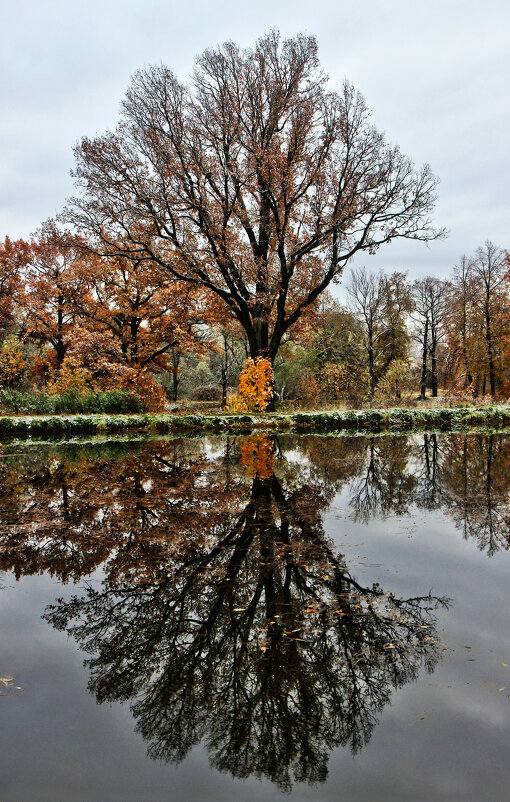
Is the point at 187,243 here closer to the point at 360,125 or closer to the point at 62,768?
the point at 360,125

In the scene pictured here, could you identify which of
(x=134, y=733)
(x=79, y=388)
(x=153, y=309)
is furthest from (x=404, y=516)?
(x=153, y=309)

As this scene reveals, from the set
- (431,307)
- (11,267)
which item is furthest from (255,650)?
(431,307)

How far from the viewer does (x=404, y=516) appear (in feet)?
20.0

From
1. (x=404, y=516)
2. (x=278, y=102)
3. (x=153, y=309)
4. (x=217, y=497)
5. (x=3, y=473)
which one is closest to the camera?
(x=404, y=516)

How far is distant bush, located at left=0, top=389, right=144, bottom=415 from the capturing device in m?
19.4

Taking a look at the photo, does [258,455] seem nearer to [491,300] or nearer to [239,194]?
[239,194]

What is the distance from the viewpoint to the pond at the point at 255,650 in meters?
2.11

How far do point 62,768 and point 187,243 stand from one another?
2108 centimetres

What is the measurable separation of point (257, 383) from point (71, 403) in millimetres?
7387

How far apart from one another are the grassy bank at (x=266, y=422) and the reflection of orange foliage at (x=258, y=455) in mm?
1901

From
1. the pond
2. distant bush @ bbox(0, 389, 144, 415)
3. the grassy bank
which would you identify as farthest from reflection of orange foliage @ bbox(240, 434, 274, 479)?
distant bush @ bbox(0, 389, 144, 415)

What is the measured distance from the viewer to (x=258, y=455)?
1152cm

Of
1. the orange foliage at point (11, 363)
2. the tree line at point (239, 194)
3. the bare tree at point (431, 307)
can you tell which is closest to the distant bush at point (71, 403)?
the tree line at point (239, 194)

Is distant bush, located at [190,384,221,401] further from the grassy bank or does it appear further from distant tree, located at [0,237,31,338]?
the grassy bank
